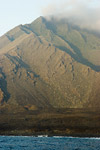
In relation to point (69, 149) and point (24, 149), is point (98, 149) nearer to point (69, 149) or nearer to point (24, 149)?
point (69, 149)

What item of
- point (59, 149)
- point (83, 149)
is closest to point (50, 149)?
point (59, 149)

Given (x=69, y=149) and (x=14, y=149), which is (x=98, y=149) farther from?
(x=14, y=149)

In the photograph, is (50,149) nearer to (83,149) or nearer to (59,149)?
(59,149)

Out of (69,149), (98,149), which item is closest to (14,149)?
(69,149)

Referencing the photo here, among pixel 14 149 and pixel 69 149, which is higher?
pixel 14 149

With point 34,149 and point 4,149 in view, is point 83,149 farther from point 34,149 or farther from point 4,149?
point 4,149

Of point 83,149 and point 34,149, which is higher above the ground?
point 34,149

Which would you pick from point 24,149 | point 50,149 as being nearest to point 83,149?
point 50,149
